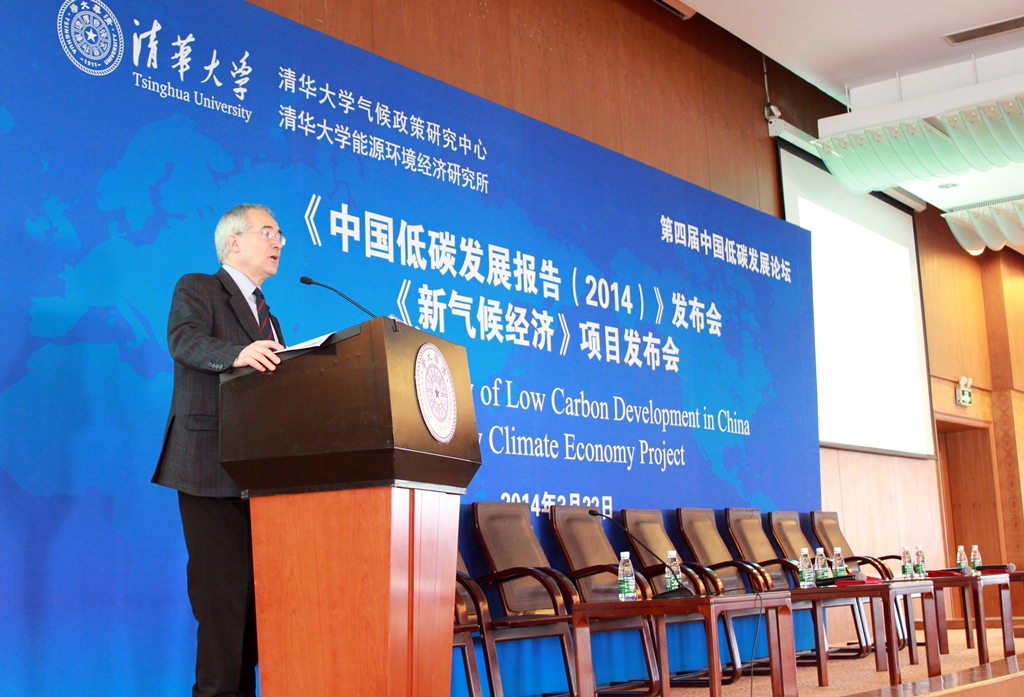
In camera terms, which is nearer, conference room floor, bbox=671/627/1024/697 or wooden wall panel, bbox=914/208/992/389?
conference room floor, bbox=671/627/1024/697

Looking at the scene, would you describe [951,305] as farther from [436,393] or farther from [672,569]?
[436,393]

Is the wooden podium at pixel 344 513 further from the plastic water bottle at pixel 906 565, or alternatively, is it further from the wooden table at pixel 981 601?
the plastic water bottle at pixel 906 565

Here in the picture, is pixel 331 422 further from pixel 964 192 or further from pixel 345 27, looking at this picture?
pixel 964 192

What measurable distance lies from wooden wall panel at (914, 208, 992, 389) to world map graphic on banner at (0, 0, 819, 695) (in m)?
3.71

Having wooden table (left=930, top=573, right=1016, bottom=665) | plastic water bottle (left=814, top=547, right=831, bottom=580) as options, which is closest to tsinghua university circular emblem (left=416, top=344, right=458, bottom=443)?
plastic water bottle (left=814, top=547, right=831, bottom=580)

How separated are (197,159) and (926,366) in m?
7.25

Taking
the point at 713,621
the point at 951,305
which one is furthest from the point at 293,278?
the point at 951,305

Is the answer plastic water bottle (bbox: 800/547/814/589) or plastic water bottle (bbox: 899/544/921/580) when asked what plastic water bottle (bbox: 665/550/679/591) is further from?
plastic water bottle (bbox: 899/544/921/580)

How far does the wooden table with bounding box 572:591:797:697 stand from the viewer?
139 inches

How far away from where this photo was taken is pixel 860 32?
711cm

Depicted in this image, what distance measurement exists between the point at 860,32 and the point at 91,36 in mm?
5388

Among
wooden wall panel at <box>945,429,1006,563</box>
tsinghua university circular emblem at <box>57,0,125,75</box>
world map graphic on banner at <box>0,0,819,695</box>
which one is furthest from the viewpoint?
wooden wall panel at <box>945,429,1006,563</box>

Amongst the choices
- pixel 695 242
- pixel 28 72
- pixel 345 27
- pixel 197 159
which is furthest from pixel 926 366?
pixel 28 72

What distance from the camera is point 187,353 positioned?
2.37 meters
